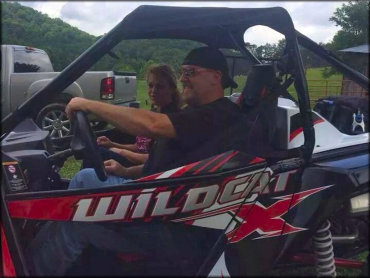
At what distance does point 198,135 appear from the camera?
206cm

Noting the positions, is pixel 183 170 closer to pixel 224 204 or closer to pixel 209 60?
pixel 224 204

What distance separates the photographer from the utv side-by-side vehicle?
1886 mm

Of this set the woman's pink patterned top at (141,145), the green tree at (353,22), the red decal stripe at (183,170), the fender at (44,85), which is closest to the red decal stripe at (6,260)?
the fender at (44,85)

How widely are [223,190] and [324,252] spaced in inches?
26.0

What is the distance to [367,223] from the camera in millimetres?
2186

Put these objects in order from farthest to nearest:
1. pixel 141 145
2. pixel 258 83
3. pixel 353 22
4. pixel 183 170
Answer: pixel 141 145, pixel 258 83, pixel 183 170, pixel 353 22

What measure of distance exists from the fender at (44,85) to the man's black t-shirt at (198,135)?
451 millimetres

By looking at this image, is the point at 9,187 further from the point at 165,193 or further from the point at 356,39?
the point at 356,39

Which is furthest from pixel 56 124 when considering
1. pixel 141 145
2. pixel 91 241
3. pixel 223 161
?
pixel 223 161

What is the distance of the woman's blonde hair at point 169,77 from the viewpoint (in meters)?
2.61

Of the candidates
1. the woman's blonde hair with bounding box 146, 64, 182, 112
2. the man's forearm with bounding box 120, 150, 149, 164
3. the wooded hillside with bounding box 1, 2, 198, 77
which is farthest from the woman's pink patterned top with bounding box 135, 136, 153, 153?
the wooded hillside with bounding box 1, 2, 198, 77

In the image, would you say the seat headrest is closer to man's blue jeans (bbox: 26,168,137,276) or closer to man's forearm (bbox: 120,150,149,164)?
man's blue jeans (bbox: 26,168,137,276)

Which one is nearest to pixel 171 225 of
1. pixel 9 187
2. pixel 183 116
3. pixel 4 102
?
pixel 183 116

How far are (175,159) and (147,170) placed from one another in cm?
19
